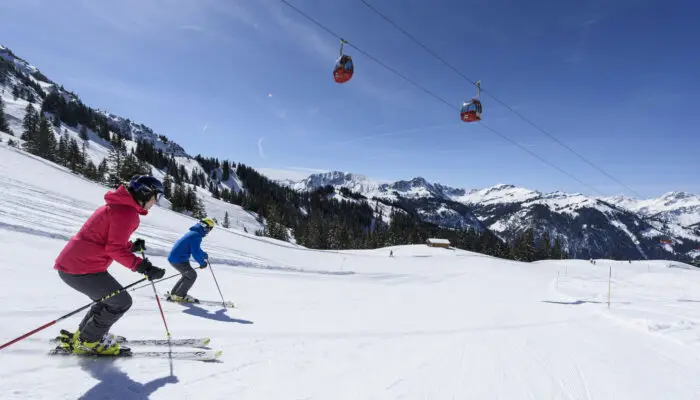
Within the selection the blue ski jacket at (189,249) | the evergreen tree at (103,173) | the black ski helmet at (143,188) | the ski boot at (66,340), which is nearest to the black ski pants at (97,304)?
the ski boot at (66,340)

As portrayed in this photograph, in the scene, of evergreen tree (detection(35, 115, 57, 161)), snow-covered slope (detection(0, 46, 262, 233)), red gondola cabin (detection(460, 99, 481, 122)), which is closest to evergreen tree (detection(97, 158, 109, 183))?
snow-covered slope (detection(0, 46, 262, 233))

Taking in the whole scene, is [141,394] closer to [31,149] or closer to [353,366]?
[353,366]

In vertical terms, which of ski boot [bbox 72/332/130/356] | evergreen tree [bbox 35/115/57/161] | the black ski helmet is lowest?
ski boot [bbox 72/332/130/356]

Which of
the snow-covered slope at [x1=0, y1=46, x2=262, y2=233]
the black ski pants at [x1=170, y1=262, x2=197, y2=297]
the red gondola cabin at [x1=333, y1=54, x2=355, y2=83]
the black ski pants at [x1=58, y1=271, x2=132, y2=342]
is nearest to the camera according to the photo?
the black ski pants at [x1=58, y1=271, x2=132, y2=342]

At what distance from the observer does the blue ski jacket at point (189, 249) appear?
7703 millimetres

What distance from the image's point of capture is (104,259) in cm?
410

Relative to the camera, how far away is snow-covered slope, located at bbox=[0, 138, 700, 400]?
4012mm

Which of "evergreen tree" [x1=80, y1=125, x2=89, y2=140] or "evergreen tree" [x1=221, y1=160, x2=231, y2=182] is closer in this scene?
"evergreen tree" [x1=80, y1=125, x2=89, y2=140]

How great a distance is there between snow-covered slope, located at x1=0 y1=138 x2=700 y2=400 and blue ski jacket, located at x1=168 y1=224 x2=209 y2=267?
1062 mm

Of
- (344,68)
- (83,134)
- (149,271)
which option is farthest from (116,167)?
(83,134)

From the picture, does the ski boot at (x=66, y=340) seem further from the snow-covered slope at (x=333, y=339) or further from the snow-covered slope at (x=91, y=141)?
the snow-covered slope at (x=91, y=141)

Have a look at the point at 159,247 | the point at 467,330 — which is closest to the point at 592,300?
the point at 467,330

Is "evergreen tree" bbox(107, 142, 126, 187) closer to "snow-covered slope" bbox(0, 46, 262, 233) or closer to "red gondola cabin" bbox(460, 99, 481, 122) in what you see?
"snow-covered slope" bbox(0, 46, 262, 233)

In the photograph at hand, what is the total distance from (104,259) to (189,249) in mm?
3907
